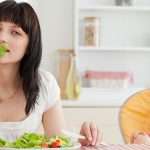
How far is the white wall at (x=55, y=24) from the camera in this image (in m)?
3.43

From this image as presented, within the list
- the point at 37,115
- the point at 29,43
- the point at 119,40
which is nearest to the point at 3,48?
the point at 29,43

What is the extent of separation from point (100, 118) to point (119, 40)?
77 cm

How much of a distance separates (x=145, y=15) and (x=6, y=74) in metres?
1.94

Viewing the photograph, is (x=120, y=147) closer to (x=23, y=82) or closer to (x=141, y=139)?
(x=141, y=139)

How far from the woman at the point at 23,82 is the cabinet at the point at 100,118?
1.09m

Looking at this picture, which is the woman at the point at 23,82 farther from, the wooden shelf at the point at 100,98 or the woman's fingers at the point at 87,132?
the wooden shelf at the point at 100,98

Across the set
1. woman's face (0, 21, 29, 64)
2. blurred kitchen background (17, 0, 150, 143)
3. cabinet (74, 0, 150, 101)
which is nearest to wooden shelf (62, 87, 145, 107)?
blurred kitchen background (17, 0, 150, 143)

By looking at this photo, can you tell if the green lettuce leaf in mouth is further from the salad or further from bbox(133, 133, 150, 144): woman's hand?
bbox(133, 133, 150, 144): woman's hand

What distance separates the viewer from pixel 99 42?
3426 millimetres

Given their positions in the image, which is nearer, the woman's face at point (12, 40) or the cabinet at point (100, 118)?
the woman's face at point (12, 40)

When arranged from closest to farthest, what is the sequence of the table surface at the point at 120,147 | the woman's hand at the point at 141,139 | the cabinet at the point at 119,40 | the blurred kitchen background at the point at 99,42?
1. the table surface at the point at 120,147
2. the woman's hand at the point at 141,139
3. the blurred kitchen background at the point at 99,42
4. the cabinet at the point at 119,40

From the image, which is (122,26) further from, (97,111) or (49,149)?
(49,149)

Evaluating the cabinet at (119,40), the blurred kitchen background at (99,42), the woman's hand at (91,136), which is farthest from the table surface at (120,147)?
the cabinet at (119,40)

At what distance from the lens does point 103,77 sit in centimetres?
340
